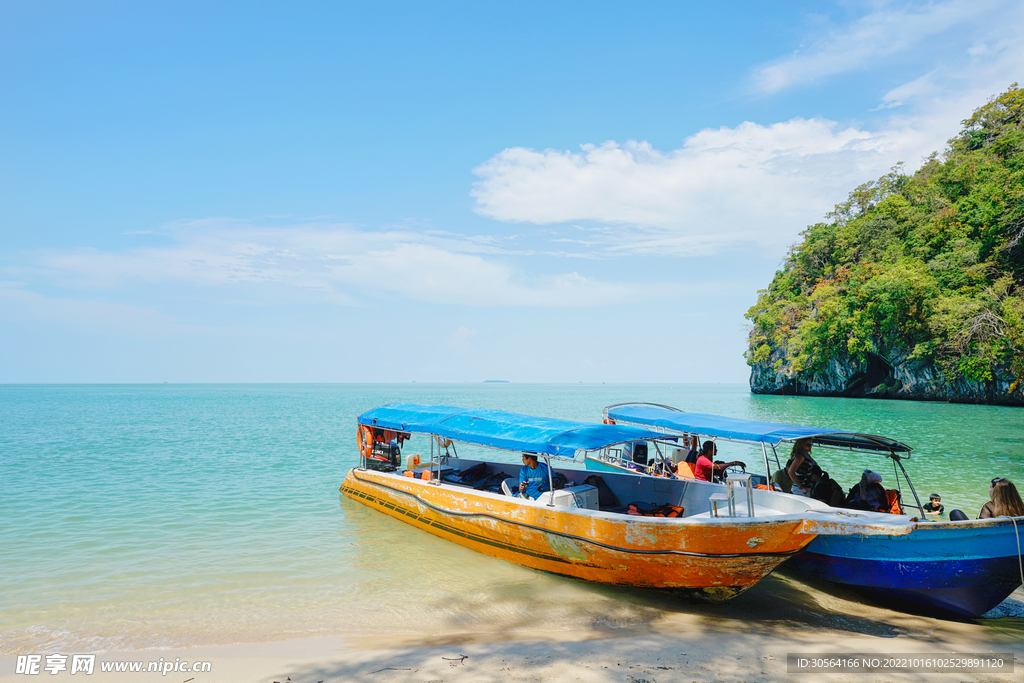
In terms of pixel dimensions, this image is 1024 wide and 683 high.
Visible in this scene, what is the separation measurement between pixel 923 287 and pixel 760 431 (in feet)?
130

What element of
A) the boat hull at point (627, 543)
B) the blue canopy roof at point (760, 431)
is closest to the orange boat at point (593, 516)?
the boat hull at point (627, 543)

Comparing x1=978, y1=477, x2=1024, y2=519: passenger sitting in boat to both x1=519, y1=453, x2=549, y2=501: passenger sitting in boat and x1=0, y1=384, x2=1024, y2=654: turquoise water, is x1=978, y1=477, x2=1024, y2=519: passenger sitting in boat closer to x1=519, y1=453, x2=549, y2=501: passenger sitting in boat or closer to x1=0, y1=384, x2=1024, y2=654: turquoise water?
x1=0, y1=384, x2=1024, y2=654: turquoise water

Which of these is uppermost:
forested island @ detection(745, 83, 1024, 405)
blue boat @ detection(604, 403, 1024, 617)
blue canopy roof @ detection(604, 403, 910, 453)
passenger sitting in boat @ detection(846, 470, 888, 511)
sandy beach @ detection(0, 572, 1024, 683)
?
forested island @ detection(745, 83, 1024, 405)

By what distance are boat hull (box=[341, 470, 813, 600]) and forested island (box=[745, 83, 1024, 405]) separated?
120 ft

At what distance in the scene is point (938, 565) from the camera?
6.57 metres

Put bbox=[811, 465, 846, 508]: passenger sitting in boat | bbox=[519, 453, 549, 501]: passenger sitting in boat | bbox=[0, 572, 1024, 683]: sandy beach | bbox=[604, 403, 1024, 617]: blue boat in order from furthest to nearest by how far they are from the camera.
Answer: bbox=[519, 453, 549, 501]: passenger sitting in boat → bbox=[811, 465, 846, 508]: passenger sitting in boat → bbox=[604, 403, 1024, 617]: blue boat → bbox=[0, 572, 1024, 683]: sandy beach

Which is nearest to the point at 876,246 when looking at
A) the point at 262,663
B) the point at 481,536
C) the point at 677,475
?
the point at 677,475

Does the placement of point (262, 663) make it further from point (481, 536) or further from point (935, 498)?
point (935, 498)

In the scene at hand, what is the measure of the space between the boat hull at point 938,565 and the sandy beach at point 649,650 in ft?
1.04

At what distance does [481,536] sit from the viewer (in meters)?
9.45

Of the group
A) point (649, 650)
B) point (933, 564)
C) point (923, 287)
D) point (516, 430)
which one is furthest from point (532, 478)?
point (923, 287)

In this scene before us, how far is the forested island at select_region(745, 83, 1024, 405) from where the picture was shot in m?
34.8

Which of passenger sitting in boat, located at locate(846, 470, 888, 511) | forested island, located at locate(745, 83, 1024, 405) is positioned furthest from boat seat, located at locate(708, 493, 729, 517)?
forested island, located at locate(745, 83, 1024, 405)

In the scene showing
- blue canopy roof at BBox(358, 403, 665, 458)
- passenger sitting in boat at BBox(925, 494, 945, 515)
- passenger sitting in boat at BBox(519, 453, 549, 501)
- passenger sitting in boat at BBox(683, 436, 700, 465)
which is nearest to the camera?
passenger sitting in boat at BBox(925, 494, 945, 515)
